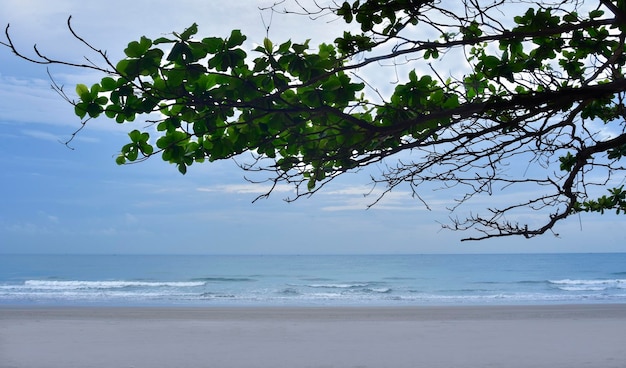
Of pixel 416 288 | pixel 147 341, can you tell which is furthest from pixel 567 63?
pixel 416 288

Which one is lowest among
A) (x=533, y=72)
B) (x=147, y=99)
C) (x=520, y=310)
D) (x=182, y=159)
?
(x=520, y=310)

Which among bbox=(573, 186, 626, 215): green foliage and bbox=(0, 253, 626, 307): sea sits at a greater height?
bbox=(573, 186, 626, 215): green foliage

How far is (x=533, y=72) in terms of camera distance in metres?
4.30

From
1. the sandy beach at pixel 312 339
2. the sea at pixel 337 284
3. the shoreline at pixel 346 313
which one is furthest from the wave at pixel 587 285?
the sandy beach at pixel 312 339

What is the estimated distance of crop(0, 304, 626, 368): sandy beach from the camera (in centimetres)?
963

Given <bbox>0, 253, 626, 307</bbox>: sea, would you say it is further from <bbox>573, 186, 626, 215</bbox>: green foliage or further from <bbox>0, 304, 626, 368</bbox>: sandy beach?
<bbox>573, 186, 626, 215</bbox>: green foliage

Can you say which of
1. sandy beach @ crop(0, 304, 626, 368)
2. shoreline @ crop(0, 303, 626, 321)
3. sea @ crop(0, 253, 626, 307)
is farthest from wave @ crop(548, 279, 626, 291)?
sandy beach @ crop(0, 304, 626, 368)

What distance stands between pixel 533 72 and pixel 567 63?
86 centimetres

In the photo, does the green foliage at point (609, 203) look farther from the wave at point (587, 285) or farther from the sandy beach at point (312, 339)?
the wave at point (587, 285)

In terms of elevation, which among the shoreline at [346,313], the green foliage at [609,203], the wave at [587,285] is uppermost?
the green foliage at [609,203]

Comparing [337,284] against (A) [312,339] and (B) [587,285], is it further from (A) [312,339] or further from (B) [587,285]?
(A) [312,339]

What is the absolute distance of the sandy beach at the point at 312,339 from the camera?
31.6 ft

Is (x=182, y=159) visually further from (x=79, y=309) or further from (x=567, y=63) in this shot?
(x=79, y=309)

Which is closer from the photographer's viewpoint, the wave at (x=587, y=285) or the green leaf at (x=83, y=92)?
the green leaf at (x=83, y=92)
